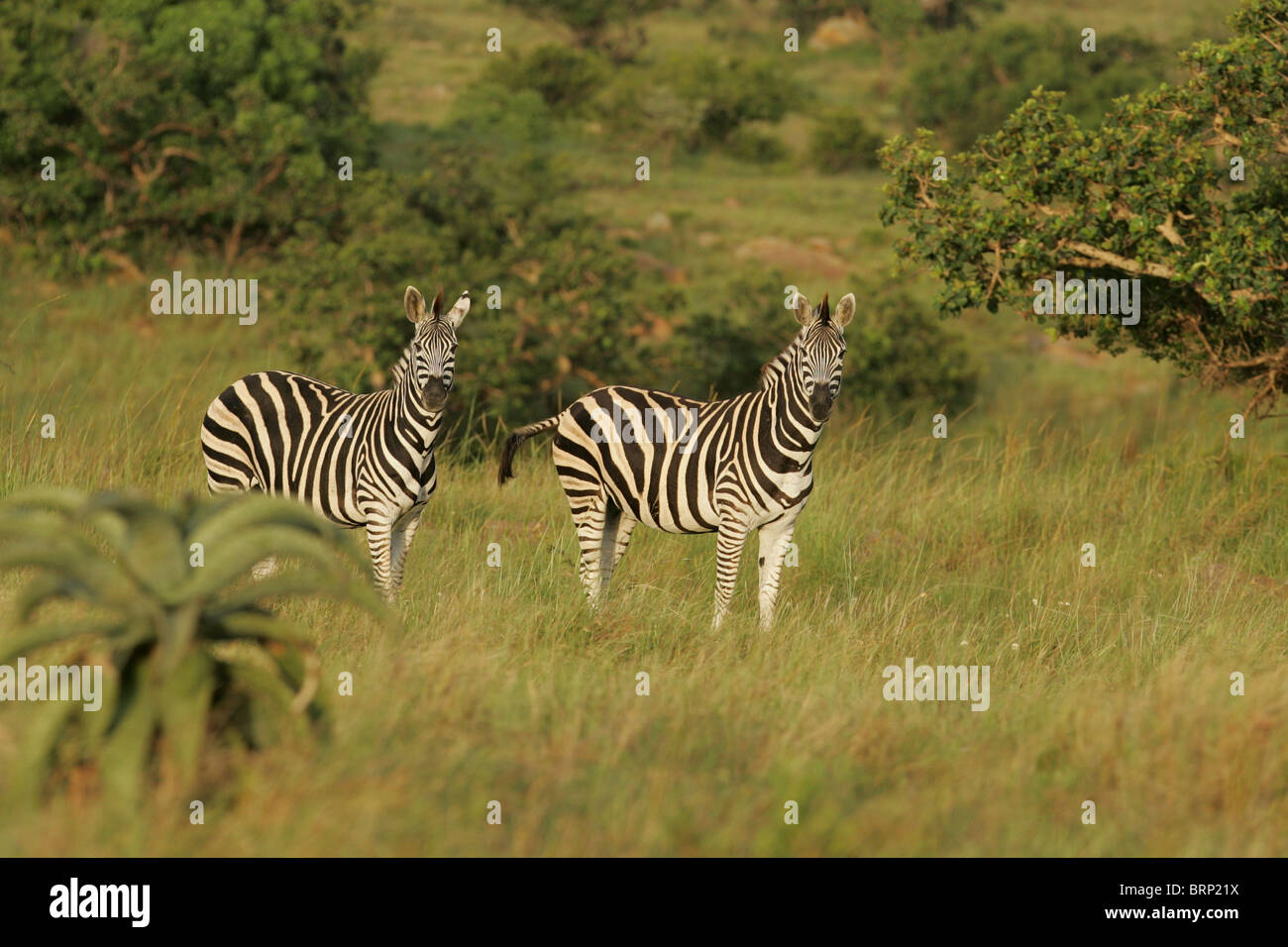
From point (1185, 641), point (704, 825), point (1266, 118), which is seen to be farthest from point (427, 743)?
point (1266, 118)

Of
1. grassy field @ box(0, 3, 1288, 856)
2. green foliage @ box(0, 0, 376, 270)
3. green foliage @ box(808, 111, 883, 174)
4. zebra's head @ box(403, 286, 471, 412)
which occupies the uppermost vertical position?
green foliage @ box(808, 111, 883, 174)

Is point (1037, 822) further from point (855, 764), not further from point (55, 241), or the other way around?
point (55, 241)

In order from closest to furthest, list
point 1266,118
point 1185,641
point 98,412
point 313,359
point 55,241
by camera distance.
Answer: point 1185,641, point 1266,118, point 98,412, point 313,359, point 55,241

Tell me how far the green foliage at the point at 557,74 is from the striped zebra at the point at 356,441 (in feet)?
76.6

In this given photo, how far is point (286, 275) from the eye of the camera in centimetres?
1382

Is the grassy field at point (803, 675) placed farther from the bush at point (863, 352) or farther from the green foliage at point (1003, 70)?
the green foliage at point (1003, 70)

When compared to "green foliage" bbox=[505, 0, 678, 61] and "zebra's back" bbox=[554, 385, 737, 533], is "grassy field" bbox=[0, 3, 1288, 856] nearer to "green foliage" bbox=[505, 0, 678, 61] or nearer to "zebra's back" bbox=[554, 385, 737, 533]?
"zebra's back" bbox=[554, 385, 737, 533]

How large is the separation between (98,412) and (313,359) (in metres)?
3.58

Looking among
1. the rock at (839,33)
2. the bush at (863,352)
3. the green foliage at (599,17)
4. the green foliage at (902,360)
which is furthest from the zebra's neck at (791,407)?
the rock at (839,33)

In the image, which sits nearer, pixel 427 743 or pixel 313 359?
pixel 427 743

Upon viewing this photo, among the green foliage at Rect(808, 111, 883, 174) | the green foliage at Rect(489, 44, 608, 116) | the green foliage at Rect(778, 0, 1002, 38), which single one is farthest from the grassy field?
the green foliage at Rect(778, 0, 1002, 38)

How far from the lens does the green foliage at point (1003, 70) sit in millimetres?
→ 27078

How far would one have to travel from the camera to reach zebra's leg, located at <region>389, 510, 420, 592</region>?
6.87 meters

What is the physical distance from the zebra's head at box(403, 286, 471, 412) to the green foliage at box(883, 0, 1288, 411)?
3.84 metres
